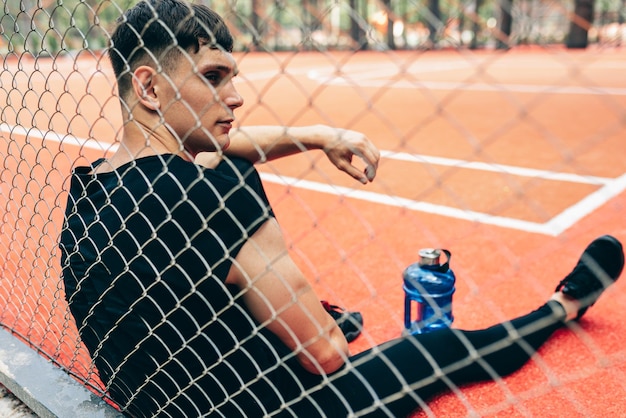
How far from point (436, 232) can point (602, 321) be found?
4.23ft

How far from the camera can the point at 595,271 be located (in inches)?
95.4

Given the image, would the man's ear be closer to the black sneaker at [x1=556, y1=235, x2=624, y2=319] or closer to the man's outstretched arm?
the man's outstretched arm

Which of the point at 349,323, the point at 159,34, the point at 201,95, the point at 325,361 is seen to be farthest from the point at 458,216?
the point at 159,34

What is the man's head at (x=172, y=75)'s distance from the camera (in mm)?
1624

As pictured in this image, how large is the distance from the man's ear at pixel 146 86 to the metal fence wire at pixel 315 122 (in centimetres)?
14

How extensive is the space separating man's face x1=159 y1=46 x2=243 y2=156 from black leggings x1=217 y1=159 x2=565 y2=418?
180 mm

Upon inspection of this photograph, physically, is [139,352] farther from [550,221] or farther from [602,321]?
[550,221]

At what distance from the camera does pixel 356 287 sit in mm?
3119

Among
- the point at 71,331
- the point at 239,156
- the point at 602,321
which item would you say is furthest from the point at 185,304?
the point at 602,321

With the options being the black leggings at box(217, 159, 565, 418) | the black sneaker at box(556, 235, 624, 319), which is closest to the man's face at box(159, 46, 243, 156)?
the black leggings at box(217, 159, 565, 418)

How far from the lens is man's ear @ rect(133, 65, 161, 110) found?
1622 mm

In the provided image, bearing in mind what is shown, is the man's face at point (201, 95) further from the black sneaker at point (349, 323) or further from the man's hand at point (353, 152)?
the black sneaker at point (349, 323)

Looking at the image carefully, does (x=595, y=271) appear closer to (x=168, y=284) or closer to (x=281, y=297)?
(x=281, y=297)

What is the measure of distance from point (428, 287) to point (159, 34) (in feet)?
5.16
